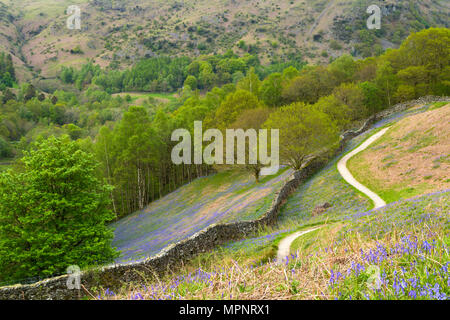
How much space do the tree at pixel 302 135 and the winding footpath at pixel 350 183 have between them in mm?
3116

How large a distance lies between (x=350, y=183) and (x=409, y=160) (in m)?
6.44

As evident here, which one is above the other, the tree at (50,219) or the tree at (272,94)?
A: the tree at (272,94)

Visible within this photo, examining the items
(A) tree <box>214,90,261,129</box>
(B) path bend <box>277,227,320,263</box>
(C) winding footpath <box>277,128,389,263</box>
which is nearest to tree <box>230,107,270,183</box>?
(A) tree <box>214,90,261,129</box>

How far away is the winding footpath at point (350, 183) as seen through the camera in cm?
1530

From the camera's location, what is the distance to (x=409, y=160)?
30359 mm

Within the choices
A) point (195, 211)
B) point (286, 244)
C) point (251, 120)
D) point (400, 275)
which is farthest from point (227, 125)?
point (400, 275)

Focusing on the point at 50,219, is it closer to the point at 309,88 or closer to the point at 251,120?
the point at 251,120

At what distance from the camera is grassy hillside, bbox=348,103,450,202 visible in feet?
82.4

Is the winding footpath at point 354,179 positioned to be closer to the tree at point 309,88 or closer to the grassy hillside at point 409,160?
the grassy hillside at point 409,160

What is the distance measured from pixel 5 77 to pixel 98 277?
227608mm

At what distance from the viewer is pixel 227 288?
4465mm

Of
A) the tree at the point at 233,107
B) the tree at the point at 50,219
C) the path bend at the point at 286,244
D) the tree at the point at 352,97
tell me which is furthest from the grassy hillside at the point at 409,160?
the tree at the point at 50,219

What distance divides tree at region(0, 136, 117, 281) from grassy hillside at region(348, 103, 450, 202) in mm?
25084
